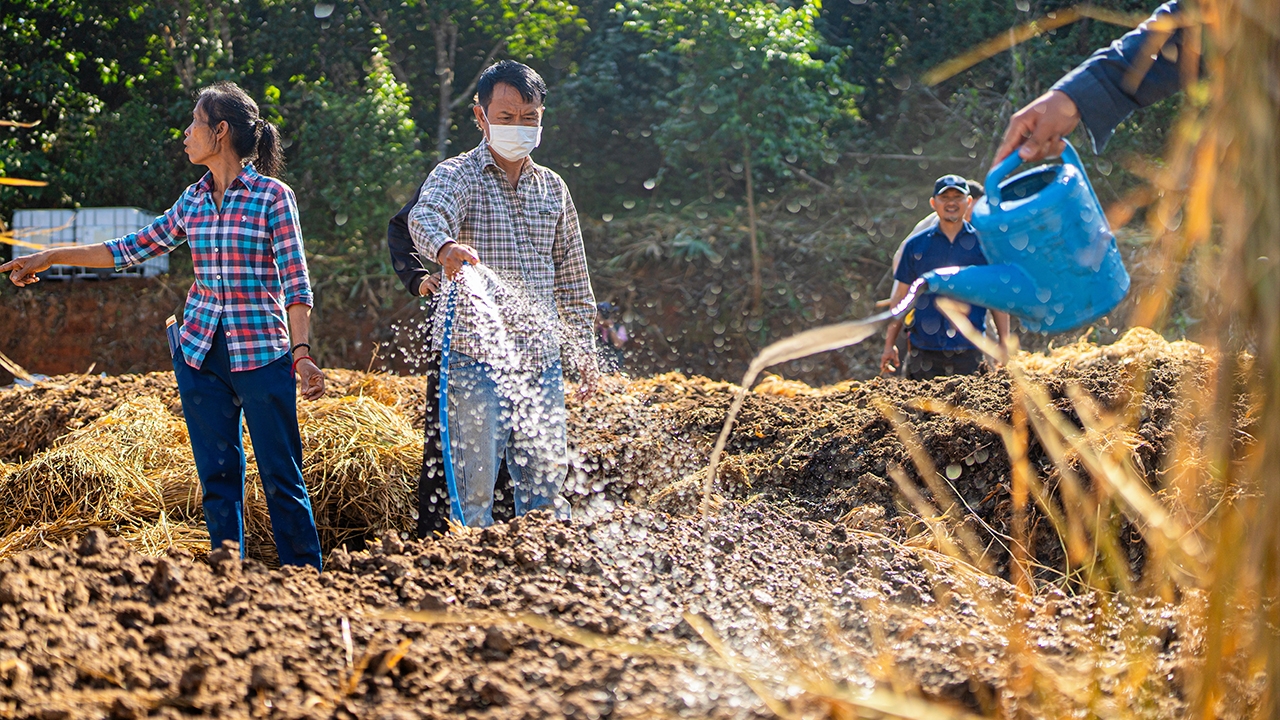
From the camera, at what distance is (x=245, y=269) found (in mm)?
3043

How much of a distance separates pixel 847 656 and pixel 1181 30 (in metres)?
1.29

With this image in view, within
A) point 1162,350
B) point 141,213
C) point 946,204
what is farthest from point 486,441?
point 141,213

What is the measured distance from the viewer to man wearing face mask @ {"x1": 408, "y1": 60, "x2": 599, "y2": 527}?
332 cm

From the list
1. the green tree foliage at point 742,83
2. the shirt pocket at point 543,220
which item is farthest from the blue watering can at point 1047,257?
the green tree foliage at point 742,83

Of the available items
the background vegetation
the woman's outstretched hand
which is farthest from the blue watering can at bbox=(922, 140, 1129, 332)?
the background vegetation

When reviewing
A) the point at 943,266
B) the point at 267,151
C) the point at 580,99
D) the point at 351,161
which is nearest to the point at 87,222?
the point at 351,161

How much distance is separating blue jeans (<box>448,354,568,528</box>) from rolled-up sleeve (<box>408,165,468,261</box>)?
37 centimetres

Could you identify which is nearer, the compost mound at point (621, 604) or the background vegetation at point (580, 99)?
the compost mound at point (621, 604)

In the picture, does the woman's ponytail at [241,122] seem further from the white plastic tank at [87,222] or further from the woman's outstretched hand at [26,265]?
the white plastic tank at [87,222]

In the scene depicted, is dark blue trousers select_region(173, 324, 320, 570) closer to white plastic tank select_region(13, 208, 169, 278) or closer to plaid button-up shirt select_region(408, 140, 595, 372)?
plaid button-up shirt select_region(408, 140, 595, 372)

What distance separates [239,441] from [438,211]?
36.2 inches

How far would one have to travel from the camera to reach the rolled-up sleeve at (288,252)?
3061 millimetres

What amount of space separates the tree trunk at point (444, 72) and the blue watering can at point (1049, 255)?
848 centimetres

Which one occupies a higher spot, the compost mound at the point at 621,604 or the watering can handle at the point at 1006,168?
the watering can handle at the point at 1006,168
